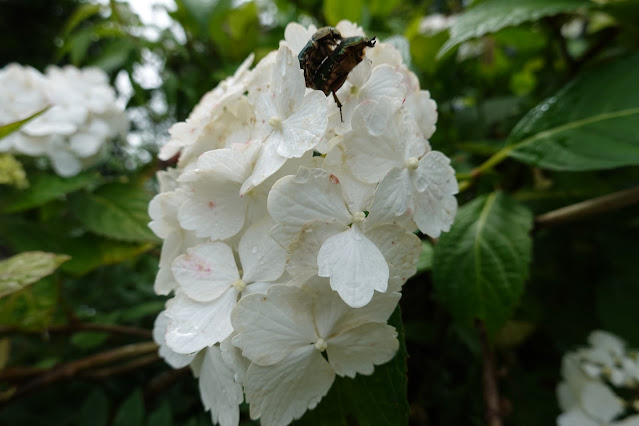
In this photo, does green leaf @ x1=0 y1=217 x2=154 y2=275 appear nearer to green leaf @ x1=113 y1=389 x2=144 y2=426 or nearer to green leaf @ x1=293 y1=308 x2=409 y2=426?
green leaf @ x1=113 y1=389 x2=144 y2=426

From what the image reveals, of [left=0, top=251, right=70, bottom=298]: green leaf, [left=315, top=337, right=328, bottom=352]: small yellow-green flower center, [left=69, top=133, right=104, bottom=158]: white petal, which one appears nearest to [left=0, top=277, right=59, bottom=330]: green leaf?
[left=0, top=251, right=70, bottom=298]: green leaf

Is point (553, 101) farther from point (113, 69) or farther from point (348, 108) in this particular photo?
point (113, 69)

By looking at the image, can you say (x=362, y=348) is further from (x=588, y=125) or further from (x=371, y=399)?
(x=588, y=125)

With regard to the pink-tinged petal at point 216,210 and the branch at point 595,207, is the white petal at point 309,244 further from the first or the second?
the branch at point 595,207

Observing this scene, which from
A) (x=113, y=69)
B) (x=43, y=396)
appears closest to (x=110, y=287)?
(x=43, y=396)

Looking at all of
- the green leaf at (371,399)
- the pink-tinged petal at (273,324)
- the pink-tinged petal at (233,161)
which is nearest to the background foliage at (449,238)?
the green leaf at (371,399)

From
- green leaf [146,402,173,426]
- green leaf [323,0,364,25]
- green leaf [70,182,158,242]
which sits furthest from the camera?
green leaf [323,0,364,25]

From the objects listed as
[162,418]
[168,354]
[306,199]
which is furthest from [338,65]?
[162,418]
